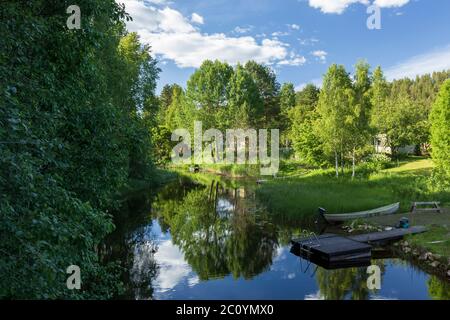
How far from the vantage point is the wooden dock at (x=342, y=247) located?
57.8ft

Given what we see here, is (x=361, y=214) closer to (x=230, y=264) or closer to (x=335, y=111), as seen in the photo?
(x=230, y=264)

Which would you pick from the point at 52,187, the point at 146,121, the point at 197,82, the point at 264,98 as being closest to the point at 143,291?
the point at 52,187

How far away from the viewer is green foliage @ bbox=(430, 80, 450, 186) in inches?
1100

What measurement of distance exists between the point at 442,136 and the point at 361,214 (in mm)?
10019

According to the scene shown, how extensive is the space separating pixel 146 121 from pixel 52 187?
1095 inches

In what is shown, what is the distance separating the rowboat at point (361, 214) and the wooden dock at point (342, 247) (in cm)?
369

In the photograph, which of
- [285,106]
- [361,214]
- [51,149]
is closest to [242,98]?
[285,106]

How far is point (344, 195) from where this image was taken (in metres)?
28.6

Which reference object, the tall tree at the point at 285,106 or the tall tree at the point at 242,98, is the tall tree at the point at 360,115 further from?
the tall tree at the point at 285,106

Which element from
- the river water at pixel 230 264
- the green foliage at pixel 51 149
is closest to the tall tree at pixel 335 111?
the river water at pixel 230 264

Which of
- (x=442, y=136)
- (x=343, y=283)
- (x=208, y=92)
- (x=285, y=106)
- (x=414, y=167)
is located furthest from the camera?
(x=285, y=106)

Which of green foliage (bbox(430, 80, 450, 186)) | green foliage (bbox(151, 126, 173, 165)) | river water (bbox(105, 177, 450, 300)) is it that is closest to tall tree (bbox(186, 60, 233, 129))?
green foliage (bbox(151, 126, 173, 165))
